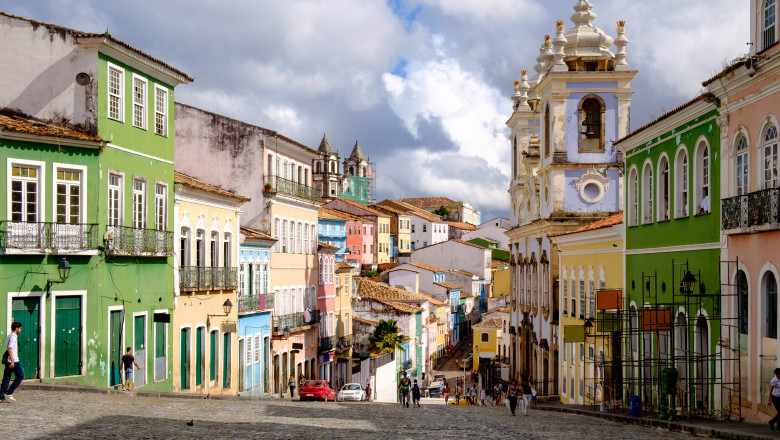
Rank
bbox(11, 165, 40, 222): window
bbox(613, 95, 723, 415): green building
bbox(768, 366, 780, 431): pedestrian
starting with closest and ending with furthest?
1. bbox(768, 366, 780, 431): pedestrian
2. bbox(613, 95, 723, 415): green building
3. bbox(11, 165, 40, 222): window

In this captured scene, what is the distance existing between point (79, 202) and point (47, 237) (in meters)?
1.41

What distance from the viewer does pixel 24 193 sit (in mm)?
25516

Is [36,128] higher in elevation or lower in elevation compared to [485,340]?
higher

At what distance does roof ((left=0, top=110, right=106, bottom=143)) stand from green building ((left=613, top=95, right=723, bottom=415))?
563 inches

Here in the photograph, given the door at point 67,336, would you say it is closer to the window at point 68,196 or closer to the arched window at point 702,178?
the window at point 68,196

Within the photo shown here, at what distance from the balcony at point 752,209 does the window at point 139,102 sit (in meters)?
15.4

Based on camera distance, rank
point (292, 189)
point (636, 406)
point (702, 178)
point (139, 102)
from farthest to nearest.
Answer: point (292, 189) < point (139, 102) < point (636, 406) < point (702, 178)

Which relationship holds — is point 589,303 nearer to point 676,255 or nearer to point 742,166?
point 676,255

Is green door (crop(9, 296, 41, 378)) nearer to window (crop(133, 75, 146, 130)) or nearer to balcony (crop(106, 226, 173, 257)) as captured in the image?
balcony (crop(106, 226, 173, 257))

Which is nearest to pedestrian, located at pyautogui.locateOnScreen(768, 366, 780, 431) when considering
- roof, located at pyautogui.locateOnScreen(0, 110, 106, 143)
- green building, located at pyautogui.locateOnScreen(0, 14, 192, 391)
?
green building, located at pyautogui.locateOnScreen(0, 14, 192, 391)

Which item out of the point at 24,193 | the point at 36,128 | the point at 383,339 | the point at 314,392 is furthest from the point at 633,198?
the point at 383,339

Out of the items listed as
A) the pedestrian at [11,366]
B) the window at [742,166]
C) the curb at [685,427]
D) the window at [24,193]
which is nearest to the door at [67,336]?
the window at [24,193]

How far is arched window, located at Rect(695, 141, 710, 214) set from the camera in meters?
25.6

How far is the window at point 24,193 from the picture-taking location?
2536cm
